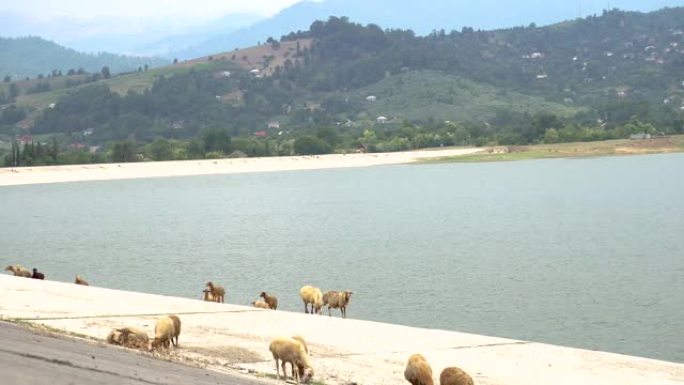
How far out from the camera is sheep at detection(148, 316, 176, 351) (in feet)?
58.5

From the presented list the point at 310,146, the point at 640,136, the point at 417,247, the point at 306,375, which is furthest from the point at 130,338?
the point at 640,136

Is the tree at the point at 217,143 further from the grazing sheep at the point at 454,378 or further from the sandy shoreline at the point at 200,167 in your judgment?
the grazing sheep at the point at 454,378

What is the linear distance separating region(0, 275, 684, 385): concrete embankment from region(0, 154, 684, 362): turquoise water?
121 inches

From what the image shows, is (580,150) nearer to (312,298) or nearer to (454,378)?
(312,298)

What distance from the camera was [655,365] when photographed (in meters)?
19.8

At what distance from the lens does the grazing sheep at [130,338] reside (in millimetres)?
17844

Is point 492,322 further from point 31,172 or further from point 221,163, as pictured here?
point 221,163

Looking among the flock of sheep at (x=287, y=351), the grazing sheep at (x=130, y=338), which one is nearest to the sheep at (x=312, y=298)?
the flock of sheep at (x=287, y=351)

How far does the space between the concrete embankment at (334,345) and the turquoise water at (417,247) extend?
10.1 feet

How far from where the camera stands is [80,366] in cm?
1504

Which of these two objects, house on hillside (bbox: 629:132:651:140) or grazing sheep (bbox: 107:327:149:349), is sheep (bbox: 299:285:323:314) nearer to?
grazing sheep (bbox: 107:327:149:349)

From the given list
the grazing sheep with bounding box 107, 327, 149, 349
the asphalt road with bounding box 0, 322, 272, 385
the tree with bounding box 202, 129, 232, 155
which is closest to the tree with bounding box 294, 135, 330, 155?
the tree with bounding box 202, 129, 232, 155

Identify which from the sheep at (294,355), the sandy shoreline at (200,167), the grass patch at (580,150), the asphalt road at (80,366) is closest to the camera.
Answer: the asphalt road at (80,366)

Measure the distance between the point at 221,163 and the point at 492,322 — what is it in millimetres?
97946
